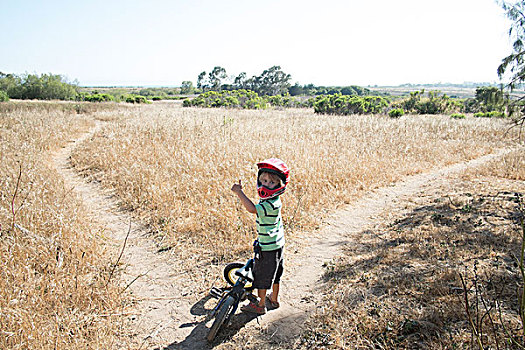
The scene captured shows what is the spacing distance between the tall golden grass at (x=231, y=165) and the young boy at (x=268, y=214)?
4.70 feet

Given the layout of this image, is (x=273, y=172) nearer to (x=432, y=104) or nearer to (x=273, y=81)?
(x=432, y=104)

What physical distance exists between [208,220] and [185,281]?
58.3 inches

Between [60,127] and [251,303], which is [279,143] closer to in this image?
[251,303]

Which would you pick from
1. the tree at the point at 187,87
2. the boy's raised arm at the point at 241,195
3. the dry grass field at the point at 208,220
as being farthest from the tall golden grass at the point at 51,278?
the tree at the point at 187,87

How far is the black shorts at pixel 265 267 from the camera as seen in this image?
124 inches

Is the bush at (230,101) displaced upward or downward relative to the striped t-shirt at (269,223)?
upward

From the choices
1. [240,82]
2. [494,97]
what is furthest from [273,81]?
[494,97]

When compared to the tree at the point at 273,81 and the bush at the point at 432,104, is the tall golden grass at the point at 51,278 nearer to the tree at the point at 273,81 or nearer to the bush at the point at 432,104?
the bush at the point at 432,104

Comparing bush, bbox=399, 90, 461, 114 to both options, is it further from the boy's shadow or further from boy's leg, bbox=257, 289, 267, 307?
the boy's shadow

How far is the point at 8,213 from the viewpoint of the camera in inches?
181

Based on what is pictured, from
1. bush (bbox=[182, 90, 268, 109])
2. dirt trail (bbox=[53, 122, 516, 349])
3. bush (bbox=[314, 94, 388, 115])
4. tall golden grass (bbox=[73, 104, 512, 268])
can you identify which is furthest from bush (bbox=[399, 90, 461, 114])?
dirt trail (bbox=[53, 122, 516, 349])

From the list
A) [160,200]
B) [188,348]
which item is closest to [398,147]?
[160,200]

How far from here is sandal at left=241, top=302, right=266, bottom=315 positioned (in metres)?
3.36

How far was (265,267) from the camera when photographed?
10.4 feet
